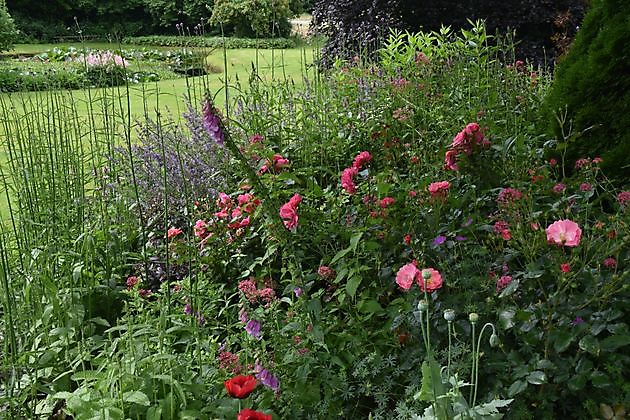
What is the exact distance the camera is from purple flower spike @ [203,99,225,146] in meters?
1.67

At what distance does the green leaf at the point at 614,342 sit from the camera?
1.48 metres

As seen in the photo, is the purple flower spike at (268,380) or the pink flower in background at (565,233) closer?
the pink flower in background at (565,233)

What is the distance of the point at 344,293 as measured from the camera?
1856mm

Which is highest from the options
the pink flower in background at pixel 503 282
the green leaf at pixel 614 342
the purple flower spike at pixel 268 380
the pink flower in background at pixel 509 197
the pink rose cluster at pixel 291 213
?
the pink flower in background at pixel 509 197

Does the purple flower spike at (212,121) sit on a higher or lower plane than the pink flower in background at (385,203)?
higher

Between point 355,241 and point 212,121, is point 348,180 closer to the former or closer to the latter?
point 355,241

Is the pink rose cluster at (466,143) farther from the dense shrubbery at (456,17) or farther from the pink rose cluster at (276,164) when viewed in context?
the dense shrubbery at (456,17)

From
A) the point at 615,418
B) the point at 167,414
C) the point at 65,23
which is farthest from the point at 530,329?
the point at 65,23

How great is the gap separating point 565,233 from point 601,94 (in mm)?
1208

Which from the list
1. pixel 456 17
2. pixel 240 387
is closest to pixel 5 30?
pixel 456 17

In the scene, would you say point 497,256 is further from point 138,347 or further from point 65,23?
point 65,23

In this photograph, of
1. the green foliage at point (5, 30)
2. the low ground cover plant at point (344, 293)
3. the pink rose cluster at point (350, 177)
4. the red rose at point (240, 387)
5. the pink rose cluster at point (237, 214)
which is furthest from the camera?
the green foliage at point (5, 30)

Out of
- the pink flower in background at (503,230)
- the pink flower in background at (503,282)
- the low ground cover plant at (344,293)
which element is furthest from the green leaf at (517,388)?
the pink flower in background at (503,230)

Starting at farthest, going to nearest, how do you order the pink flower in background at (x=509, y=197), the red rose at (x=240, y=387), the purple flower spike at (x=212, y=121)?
the pink flower in background at (x=509, y=197), the purple flower spike at (x=212, y=121), the red rose at (x=240, y=387)
